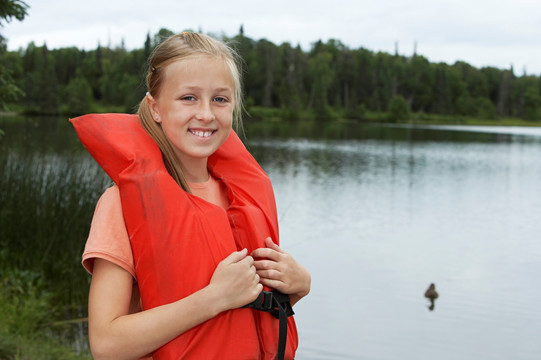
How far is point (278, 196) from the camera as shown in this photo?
1530cm

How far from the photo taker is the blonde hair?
62.4 inches

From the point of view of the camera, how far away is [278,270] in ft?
5.27

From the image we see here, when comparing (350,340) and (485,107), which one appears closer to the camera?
(350,340)

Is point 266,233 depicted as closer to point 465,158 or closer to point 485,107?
point 465,158

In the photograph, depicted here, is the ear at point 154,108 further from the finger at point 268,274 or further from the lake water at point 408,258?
the lake water at point 408,258

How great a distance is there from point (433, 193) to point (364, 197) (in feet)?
8.52

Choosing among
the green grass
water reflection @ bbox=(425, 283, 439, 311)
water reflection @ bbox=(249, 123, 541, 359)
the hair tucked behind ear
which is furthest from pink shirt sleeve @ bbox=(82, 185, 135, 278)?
water reflection @ bbox=(425, 283, 439, 311)

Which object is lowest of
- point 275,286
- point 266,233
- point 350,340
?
point 350,340

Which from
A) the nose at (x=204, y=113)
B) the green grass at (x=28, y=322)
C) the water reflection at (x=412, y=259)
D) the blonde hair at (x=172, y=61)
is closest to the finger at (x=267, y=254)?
the blonde hair at (x=172, y=61)

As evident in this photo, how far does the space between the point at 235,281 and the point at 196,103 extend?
19.4 inches

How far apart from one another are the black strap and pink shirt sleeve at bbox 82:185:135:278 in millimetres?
341

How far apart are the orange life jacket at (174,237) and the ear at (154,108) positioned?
2.0 inches

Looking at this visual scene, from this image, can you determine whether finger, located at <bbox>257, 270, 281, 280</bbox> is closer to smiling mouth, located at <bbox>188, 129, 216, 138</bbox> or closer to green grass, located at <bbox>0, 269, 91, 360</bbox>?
smiling mouth, located at <bbox>188, 129, 216, 138</bbox>

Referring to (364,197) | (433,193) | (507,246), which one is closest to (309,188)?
(364,197)
